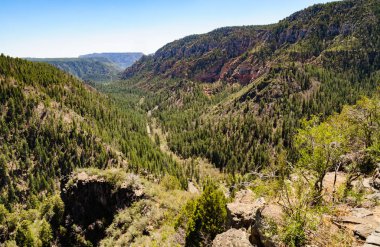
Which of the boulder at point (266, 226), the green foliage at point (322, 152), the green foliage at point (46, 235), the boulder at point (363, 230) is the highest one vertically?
the green foliage at point (322, 152)

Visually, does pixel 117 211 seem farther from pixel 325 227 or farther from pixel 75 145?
pixel 75 145

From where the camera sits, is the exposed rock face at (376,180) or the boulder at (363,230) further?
the exposed rock face at (376,180)

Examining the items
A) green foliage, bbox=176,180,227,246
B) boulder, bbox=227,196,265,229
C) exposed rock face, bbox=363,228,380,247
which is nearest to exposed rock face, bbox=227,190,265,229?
boulder, bbox=227,196,265,229

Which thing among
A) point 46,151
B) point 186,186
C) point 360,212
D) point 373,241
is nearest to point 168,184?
point 186,186

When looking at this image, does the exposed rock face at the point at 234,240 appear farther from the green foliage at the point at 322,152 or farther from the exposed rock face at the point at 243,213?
the green foliage at the point at 322,152

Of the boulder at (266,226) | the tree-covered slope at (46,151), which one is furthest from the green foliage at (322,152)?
the tree-covered slope at (46,151)

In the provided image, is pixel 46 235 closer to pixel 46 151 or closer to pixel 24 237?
pixel 24 237

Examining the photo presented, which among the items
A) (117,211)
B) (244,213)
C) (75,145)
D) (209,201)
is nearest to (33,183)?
(75,145)

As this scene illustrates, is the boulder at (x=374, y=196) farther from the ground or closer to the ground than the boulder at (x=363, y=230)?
closer to the ground
